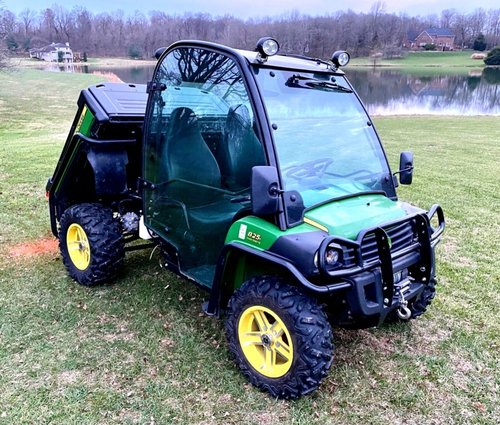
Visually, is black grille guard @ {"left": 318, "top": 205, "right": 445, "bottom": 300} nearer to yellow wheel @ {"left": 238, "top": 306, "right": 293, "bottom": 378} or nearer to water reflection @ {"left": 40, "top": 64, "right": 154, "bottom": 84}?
yellow wheel @ {"left": 238, "top": 306, "right": 293, "bottom": 378}

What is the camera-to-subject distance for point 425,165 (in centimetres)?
979

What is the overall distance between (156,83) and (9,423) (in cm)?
247

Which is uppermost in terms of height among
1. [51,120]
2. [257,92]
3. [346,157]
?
[257,92]

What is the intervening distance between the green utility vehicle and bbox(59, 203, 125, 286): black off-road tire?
1.13 ft

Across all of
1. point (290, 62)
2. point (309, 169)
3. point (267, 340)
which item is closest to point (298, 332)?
point (267, 340)

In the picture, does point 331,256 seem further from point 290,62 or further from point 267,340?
point 290,62

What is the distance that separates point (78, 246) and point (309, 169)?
8.31 feet

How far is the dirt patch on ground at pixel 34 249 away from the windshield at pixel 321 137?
3.28 meters

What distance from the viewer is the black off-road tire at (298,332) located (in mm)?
2576

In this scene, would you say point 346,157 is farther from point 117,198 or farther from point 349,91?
point 117,198

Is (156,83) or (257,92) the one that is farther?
(156,83)

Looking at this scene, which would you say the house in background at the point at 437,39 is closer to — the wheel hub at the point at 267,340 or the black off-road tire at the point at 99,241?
→ the black off-road tire at the point at 99,241

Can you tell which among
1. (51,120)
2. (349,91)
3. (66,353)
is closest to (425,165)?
(349,91)

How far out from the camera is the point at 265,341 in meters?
2.80
